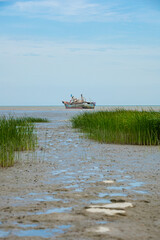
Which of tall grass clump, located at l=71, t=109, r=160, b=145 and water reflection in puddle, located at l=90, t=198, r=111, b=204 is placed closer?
water reflection in puddle, located at l=90, t=198, r=111, b=204

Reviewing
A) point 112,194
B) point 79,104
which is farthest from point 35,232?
point 79,104

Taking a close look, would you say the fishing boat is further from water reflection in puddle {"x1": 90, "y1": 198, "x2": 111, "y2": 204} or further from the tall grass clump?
water reflection in puddle {"x1": 90, "y1": 198, "x2": 111, "y2": 204}

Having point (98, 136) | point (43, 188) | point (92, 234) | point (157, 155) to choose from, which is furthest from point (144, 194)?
point (98, 136)

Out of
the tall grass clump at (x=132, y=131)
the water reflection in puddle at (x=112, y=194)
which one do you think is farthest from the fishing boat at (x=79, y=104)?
the water reflection in puddle at (x=112, y=194)

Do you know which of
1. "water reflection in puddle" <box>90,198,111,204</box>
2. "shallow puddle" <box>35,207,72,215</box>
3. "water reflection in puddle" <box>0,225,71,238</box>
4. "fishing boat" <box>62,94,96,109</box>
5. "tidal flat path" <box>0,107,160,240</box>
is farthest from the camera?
"fishing boat" <box>62,94,96,109</box>

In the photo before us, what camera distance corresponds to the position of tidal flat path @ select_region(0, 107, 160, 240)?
345 cm

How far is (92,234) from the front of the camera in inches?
130

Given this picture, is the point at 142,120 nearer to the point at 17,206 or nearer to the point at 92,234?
the point at 17,206

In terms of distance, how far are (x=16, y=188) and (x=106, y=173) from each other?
1891 millimetres

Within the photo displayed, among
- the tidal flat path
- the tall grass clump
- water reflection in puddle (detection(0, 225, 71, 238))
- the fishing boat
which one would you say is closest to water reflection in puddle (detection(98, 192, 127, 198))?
the tidal flat path

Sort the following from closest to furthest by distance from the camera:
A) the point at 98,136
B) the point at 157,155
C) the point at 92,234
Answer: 1. the point at 92,234
2. the point at 157,155
3. the point at 98,136

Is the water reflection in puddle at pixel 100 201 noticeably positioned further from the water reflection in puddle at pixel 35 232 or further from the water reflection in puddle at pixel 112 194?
the water reflection in puddle at pixel 35 232

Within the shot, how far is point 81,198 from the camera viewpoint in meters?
4.72

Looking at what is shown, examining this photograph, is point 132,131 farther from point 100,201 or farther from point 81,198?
point 100,201
